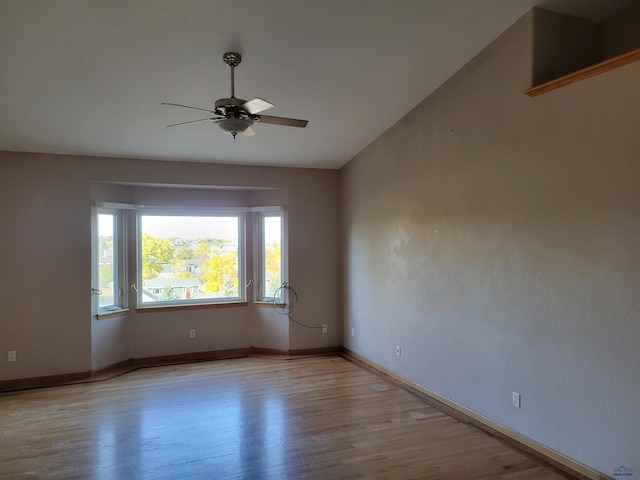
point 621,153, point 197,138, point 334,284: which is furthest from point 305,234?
point 621,153

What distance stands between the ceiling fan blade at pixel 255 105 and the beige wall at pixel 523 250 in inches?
71.9

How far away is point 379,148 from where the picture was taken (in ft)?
15.7

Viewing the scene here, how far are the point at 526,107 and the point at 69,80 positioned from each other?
350cm

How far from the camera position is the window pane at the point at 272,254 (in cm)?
568

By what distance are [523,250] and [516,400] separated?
3.69 ft

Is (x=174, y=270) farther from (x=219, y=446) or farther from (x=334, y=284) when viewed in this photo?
(x=219, y=446)

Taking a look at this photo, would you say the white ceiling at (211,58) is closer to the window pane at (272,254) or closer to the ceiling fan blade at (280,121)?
the ceiling fan blade at (280,121)

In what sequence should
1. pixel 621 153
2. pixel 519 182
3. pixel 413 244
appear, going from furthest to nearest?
pixel 413 244
pixel 519 182
pixel 621 153

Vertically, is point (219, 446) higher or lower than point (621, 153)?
lower

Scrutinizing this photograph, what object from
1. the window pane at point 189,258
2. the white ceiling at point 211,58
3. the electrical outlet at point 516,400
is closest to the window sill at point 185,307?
the window pane at point 189,258

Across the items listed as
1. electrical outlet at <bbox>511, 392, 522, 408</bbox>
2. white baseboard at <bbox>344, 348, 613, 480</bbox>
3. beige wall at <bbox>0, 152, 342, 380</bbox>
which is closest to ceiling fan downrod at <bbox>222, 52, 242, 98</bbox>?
beige wall at <bbox>0, 152, 342, 380</bbox>

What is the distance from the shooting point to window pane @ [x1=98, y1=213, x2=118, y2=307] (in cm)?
488

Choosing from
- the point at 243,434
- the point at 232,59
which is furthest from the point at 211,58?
the point at 243,434

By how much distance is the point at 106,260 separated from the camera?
496 centimetres
